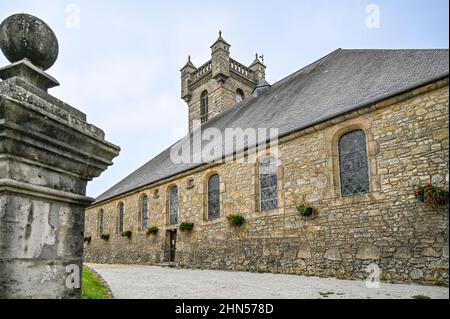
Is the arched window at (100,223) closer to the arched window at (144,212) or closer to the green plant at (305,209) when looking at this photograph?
the arched window at (144,212)

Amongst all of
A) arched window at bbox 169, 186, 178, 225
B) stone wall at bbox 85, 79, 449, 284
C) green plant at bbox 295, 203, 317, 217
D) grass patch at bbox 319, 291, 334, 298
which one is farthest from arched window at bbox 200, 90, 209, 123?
grass patch at bbox 319, 291, 334, 298

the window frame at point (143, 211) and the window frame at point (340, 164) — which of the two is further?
the window frame at point (143, 211)

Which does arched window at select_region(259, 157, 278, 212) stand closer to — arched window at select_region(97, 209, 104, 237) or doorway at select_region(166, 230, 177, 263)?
doorway at select_region(166, 230, 177, 263)

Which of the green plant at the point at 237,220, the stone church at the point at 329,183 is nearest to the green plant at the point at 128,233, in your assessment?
the stone church at the point at 329,183

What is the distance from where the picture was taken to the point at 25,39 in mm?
1969

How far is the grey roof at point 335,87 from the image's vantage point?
348 inches

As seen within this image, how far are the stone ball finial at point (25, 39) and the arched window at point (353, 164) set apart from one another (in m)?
8.05

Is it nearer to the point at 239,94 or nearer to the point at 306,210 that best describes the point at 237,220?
the point at 306,210

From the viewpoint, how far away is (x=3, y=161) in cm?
173

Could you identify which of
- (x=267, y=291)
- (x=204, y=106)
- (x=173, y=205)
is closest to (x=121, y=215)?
(x=173, y=205)

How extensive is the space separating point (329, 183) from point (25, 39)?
8190 millimetres

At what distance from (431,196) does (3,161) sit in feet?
24.6

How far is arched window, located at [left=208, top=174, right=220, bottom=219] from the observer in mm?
12703

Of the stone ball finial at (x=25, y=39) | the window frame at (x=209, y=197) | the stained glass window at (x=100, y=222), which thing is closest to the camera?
the stone ball finial at (x=25, y=39)
